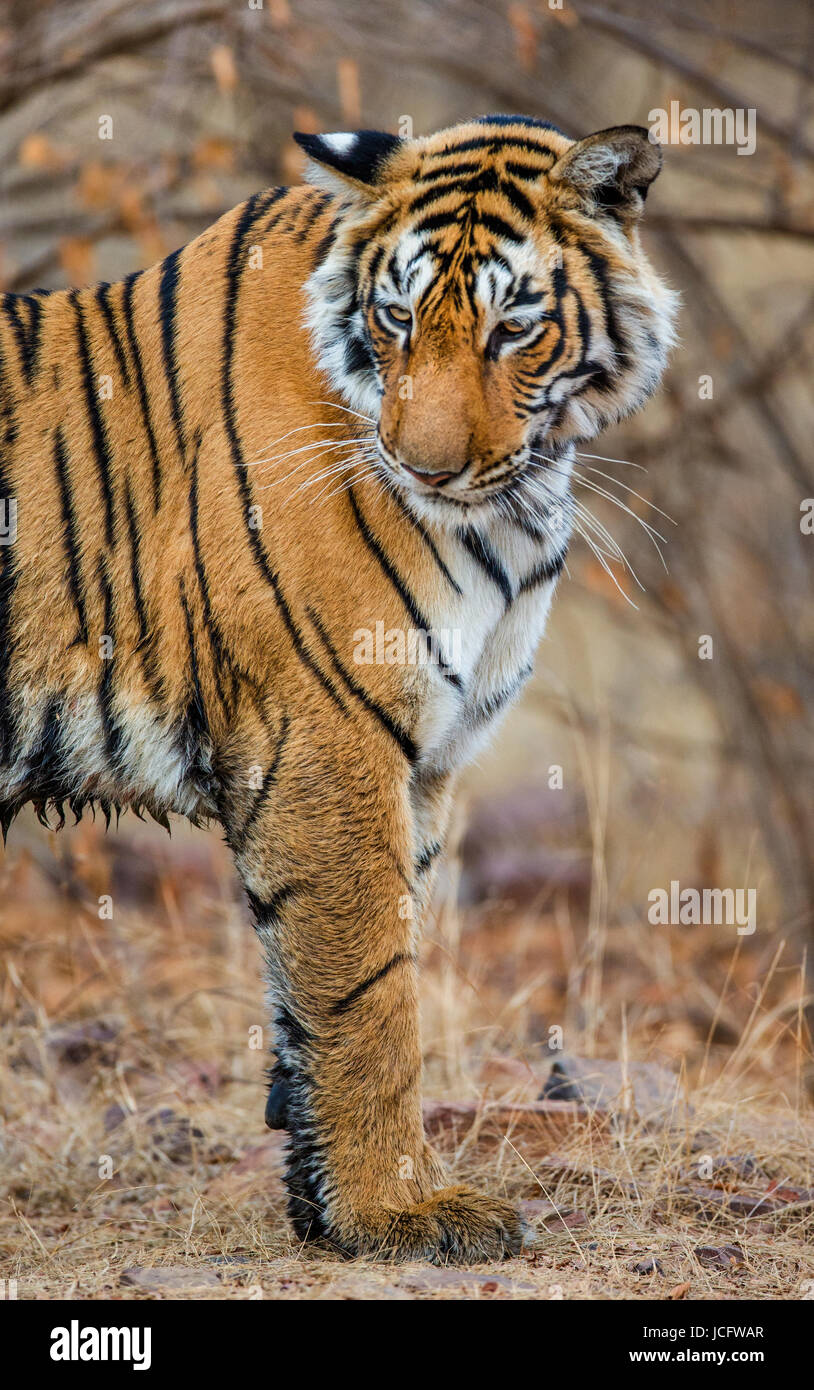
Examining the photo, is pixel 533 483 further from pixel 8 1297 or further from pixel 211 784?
pixel 8 1297

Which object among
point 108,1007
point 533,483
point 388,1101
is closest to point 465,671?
point 533,483

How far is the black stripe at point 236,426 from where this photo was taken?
3.18 m

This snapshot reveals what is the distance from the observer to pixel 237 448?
332 cm

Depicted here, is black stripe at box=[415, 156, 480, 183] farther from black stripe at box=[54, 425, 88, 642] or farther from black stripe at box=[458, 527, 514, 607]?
black stripe at box=[54, 425, 88, 642]

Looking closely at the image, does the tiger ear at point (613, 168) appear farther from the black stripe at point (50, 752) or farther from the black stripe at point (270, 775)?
the black stripe at point (50, 752)

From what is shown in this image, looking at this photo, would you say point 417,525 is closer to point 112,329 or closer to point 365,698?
point 365,698

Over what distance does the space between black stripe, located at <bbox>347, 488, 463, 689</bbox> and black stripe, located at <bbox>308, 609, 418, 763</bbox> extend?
0.50ft

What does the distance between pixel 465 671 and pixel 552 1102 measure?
1407 mm

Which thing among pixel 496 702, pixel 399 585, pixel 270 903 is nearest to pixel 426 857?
pixel 496 702

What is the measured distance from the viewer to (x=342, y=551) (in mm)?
3201

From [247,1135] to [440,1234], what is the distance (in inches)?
52.9

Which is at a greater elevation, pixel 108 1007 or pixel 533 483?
pixel 533 483
